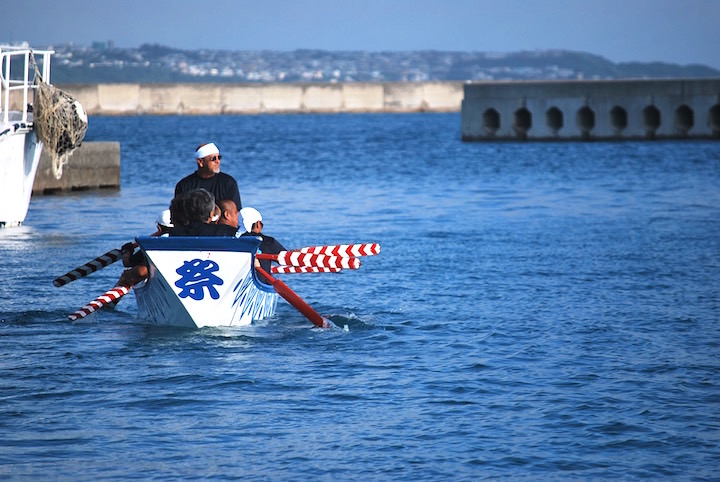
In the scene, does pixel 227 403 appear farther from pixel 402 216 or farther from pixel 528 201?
pixel 528 201

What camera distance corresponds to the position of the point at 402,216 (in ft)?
82.8

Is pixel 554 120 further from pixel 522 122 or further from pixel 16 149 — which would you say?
pixel 16 149

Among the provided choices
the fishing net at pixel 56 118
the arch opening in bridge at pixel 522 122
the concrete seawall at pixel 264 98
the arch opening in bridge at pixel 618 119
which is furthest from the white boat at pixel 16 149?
the concrete seawall at pixel 264 98

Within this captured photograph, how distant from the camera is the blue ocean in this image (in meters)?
7.72

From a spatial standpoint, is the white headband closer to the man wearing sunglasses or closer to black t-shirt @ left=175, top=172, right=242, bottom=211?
the man wearing sunglasses

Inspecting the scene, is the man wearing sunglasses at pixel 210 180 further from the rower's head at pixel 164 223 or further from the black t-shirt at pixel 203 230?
the black t-shirt at pixel 203 230

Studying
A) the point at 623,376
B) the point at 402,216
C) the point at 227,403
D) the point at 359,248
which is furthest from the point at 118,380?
the point at 402,216

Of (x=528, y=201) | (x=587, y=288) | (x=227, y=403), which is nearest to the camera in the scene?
(x=227, y=403)

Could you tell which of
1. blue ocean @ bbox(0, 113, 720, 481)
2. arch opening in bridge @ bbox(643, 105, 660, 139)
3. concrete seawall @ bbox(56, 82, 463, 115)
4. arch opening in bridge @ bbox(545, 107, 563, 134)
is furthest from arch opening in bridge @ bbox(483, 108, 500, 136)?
concrete seawall @ bbox(56, 82, 463, 115)

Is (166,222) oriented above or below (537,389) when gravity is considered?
above

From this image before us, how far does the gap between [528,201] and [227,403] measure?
20077mm

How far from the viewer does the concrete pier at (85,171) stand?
28.1 m

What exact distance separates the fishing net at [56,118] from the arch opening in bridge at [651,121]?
37675 millimetres

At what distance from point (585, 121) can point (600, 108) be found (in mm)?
1945
